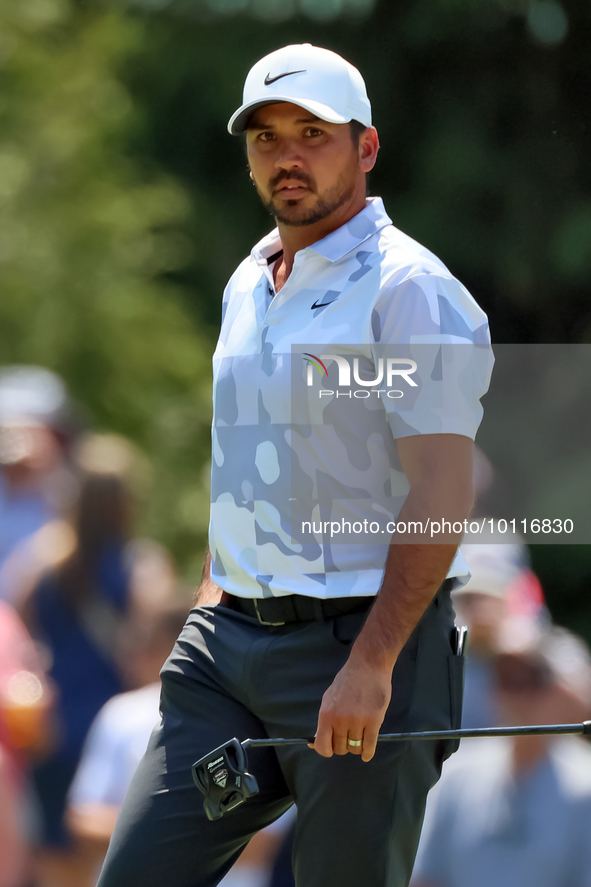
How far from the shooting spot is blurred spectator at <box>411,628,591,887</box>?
2564mm

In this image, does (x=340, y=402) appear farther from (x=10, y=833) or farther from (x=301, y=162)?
(x=10, y=833)

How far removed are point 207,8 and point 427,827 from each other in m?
3.79

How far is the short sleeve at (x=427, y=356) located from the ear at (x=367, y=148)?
12.1 inches

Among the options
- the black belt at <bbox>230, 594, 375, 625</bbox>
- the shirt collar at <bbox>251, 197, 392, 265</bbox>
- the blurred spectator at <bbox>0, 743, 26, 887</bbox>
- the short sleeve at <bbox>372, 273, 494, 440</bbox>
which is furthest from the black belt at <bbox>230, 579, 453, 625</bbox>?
the blurred spectator at <bbox>0, 743, 26, 887</bbox>

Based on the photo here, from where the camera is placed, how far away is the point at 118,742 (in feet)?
9.52

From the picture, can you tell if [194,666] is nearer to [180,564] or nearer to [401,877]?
[401,877]

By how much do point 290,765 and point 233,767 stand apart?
0.11m

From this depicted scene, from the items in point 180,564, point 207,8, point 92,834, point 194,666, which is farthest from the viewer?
point 207,8

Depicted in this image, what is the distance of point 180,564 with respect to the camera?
4.43 meters

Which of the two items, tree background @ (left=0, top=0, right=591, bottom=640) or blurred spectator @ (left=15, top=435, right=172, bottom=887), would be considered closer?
blurred spectator @ (left=15, top=435, right=172, bottom=887)

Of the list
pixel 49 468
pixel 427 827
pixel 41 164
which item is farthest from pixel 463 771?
pixel 41 164

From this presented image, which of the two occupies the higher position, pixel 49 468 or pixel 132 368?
pixel 132 368

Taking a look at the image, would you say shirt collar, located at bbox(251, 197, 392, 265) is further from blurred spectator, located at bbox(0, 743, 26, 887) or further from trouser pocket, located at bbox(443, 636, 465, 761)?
blurred spectator, located at bbox(0, 743, 26, 887)

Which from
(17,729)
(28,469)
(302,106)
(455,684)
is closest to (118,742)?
(17,729)
